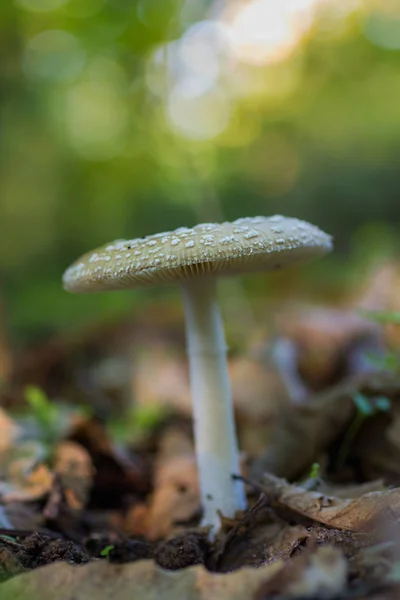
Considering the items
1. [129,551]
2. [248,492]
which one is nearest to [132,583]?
[129,551]

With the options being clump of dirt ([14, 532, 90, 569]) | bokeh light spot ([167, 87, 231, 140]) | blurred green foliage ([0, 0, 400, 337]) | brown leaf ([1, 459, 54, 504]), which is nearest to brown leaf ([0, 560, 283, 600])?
clump of dirt ([14, 532, 90, 569])

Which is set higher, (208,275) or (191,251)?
(191,251)

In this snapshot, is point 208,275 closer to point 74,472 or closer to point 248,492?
point 248,492

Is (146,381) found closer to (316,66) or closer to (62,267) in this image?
(62,267)

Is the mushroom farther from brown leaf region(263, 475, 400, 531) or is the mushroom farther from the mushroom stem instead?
brown leaf region(263, 475, 400, 531)

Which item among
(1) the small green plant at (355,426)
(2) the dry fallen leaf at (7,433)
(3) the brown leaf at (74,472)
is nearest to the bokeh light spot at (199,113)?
(2) the dry fallen leaf at (7,433)

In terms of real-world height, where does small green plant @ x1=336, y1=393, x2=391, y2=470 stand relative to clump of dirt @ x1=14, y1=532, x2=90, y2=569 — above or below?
below

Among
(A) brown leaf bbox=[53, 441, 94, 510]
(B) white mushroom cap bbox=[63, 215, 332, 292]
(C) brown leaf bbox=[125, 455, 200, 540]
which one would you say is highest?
(B) white mushroom cap bbox=[63, 215, 332, 292]

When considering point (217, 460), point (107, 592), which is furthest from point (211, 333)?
point (107, 592)

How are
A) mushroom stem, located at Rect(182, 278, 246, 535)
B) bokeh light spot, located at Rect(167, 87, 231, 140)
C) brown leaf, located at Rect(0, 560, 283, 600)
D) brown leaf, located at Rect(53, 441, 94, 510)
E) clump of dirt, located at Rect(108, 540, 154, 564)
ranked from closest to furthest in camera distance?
brown leaf, located at Rect(0, 560, 283, 600) < clump of dirt, located at Rect(108, 540, 154, 564) < mushroom stem, located at Rect(182, 278, 246, 535) < brown leaf, located at Rect(53, 441, 94, 510) < bokeh light spot, located at Rect(167, 87, 231, 140)
